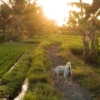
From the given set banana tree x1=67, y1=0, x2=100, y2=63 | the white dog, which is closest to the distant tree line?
banana tree x1=67, y1=0, x2=100, y2=63

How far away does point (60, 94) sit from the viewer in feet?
33.3

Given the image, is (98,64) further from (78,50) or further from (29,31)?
(29,31)

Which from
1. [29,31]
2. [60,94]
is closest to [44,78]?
[60,94]

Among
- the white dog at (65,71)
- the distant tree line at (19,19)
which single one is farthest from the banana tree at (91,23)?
the distant tree line at (19,19)

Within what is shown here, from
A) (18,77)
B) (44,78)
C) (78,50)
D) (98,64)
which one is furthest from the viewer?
(78,50)

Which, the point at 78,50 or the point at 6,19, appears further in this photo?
the point at 6,19

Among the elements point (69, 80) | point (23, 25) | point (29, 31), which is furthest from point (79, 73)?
point (29, 31)

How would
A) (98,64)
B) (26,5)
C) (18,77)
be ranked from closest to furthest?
(18,77)
(98,64)
(26,5)

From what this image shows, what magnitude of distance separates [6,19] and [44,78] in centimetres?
3379

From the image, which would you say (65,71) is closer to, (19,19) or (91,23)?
(91,23)

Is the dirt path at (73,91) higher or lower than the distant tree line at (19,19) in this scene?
lower

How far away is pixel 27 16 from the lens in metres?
46.0

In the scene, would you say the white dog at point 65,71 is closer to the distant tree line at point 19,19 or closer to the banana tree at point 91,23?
the banana tree at point 91,23

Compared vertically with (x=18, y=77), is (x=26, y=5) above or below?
above
